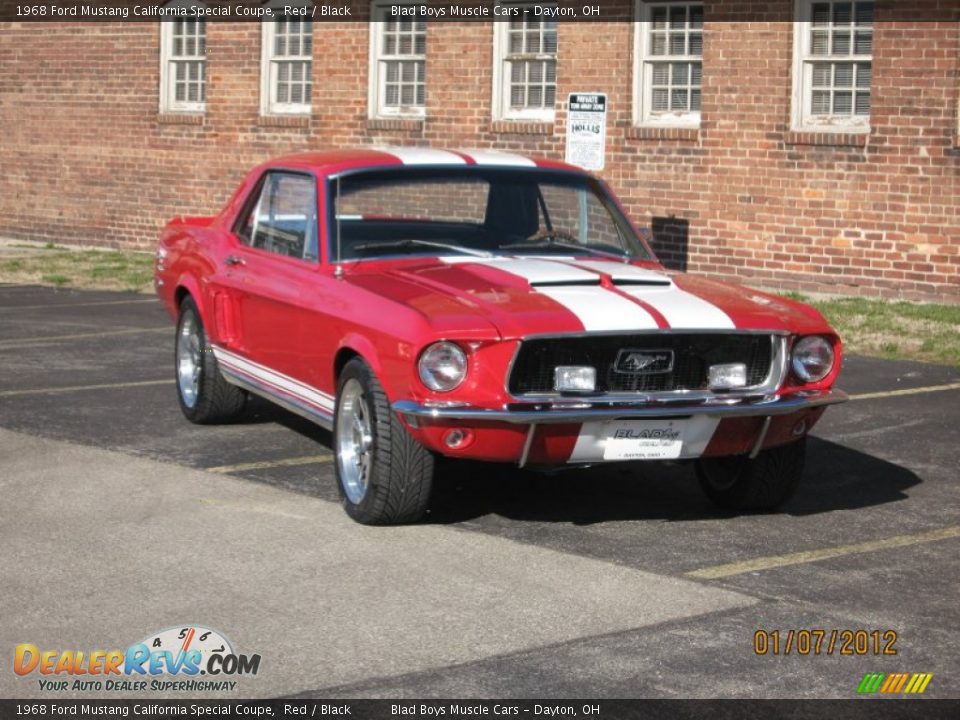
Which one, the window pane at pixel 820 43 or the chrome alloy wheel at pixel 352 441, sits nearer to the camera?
the chrome alloy wheel at pixel 352 441

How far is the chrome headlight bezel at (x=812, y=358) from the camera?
7457 millimetres

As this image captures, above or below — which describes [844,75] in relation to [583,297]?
above

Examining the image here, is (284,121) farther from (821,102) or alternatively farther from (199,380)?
(199,380)

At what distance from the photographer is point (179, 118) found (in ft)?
79.0

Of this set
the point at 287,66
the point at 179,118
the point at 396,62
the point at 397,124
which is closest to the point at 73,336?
the point at 397,124

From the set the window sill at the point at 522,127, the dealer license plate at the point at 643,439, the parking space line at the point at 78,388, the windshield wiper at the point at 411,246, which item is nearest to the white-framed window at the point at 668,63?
the window sill at the point at 522,127

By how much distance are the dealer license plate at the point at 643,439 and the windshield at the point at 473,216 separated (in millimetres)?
1525

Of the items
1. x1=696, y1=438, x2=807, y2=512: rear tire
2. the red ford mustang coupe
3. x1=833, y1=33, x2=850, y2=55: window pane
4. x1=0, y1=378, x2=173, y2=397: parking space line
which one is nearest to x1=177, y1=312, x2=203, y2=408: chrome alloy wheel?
the red ford mustang coupe

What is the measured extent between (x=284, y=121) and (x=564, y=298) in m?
16.0

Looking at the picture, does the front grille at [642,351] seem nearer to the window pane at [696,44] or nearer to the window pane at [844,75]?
the window pane at [844,75]

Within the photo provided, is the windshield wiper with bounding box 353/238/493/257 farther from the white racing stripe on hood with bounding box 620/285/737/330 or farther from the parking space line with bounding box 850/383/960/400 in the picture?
the parking space line with bounding box 850/383/960/400

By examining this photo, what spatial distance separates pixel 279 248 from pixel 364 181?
620 mm

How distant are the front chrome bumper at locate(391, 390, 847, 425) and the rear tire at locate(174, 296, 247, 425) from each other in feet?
9.51

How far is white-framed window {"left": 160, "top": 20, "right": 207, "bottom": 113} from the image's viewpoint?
79.3 ft
